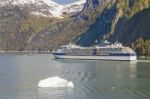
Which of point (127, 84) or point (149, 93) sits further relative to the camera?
point (127, 84)

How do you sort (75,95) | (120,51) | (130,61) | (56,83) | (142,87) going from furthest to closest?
(120,51) → (130,61) → (142,87) → (56,83) → (75,95)

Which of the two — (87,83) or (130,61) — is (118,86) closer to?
(87,83)

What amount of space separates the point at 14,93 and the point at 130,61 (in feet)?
362

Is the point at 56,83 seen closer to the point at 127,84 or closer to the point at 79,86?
the point at 79,86

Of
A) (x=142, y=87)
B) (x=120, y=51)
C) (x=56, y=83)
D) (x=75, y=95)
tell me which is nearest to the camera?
(x=75, y=95)

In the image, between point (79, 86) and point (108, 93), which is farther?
point (79, 86)

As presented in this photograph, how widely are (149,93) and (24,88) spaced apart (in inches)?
916

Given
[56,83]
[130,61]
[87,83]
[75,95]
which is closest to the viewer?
[75,95]

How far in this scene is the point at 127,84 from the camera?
92.2 metres

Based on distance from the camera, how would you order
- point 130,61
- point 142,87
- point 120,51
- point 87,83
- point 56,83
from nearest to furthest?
1. point 56,83
2. point 142,87
3. point 87,83
4. point 130,61
5. point 120,51

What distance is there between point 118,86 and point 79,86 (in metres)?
7.39

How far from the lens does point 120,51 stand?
649ft

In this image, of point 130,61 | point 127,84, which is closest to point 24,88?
point 127,84

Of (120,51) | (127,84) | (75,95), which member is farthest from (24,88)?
(120,51)
